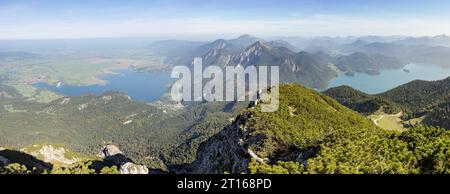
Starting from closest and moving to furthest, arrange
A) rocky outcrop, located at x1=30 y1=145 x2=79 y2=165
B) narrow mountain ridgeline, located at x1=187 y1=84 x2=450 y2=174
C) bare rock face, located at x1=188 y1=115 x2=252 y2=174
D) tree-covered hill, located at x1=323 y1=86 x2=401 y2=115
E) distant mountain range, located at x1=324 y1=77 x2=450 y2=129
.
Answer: narrow mountain ridgeline, located at x1=187 y1=84 x2=450 y2=174, bare rock face, located at x1=188 y1=115 x2=252 y2=174, rocky outcrop, located at x1=30 y1=145 x2=79 y2=165, distant mountain range, located at x1=324 y1=77 x2=450 y2=129, tree-covered hill, located at x1=323 y1=86 x2=401 y2=115

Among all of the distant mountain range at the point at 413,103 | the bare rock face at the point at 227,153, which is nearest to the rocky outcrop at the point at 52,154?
the bare rock face at the point at 227,153

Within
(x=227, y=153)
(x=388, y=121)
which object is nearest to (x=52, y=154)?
(x=227, y=153)

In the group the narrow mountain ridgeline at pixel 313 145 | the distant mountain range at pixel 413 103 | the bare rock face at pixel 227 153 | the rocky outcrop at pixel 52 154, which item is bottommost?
the rocky outcrop at pixel 52 154

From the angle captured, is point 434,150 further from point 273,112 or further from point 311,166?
point 273,112

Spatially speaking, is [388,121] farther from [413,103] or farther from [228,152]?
[228,152]

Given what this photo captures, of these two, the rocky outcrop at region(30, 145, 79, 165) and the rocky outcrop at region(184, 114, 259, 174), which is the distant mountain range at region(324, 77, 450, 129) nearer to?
the rocky outcrop at region(184, 114, 259, 174)

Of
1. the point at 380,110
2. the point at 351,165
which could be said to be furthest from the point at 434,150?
the point at 380,110

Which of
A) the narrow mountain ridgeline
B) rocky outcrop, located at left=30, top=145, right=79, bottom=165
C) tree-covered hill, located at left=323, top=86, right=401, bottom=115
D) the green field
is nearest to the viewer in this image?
the narrow mountain ridgeline

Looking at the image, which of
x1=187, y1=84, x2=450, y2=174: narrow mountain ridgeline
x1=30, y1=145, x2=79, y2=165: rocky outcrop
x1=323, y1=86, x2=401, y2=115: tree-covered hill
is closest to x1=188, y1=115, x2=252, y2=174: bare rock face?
x1=187, y1=84, x2=450, y2=174: narrow mountain ridgeline

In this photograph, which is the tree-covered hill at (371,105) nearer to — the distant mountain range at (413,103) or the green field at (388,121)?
the distant mountain range at (413,103)
